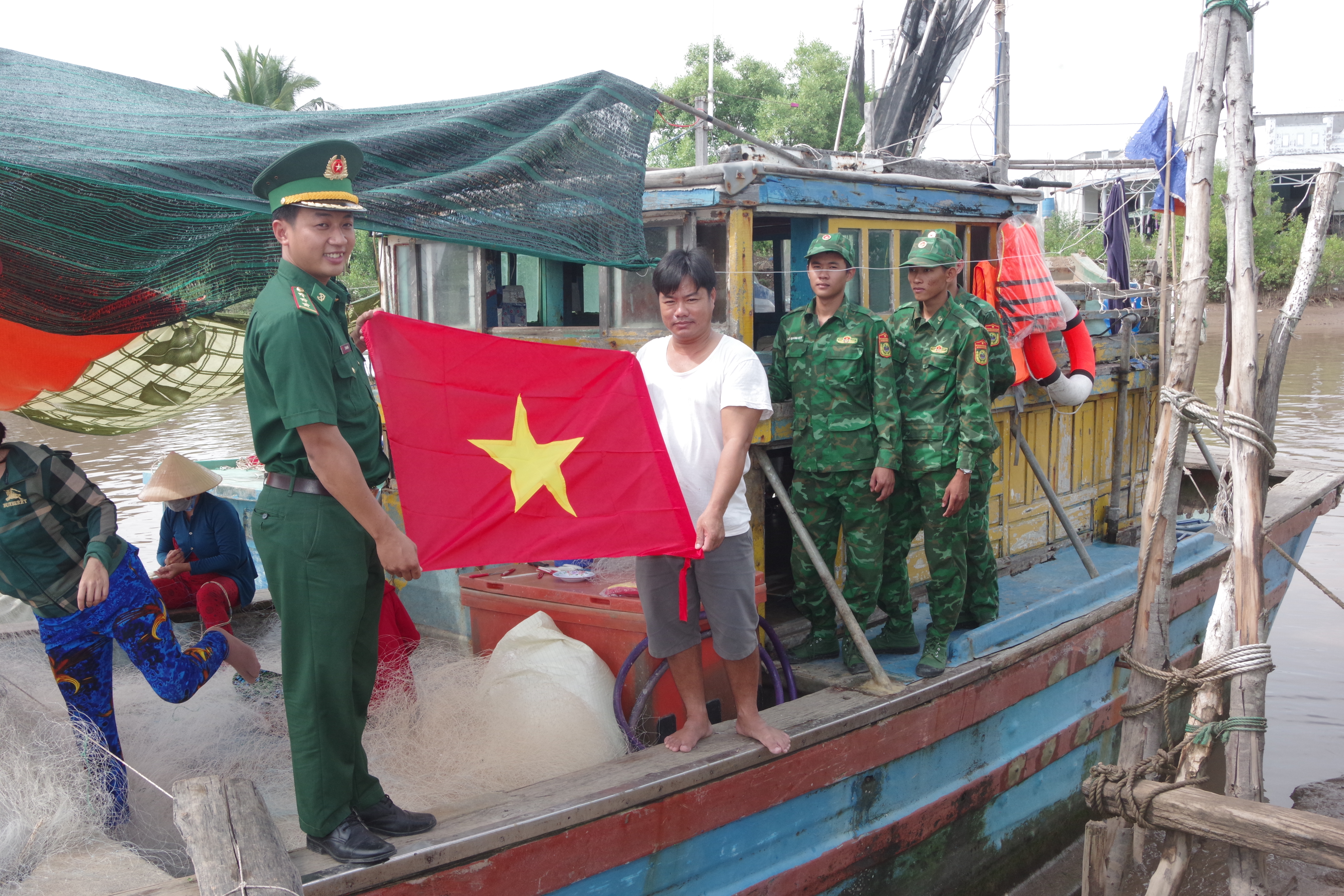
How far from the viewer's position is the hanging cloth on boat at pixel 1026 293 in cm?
536

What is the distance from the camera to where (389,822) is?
112 inches

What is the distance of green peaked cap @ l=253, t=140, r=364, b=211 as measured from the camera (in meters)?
2.58

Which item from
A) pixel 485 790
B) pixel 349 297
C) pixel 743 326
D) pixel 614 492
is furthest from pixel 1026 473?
pixel 349 297

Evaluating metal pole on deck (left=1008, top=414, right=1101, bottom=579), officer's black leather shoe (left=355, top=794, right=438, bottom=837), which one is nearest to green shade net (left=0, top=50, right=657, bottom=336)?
officer's black leather shoe (left=355, top=794, right=438, bottom=837)

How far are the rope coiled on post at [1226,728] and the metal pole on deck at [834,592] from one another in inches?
42.6

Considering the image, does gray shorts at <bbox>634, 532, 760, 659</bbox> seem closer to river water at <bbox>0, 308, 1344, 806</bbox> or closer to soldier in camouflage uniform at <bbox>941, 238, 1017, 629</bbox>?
soldier in camouflage uniform at <bbox>941, 238, 1017, 629</bbox>

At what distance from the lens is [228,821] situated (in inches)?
102

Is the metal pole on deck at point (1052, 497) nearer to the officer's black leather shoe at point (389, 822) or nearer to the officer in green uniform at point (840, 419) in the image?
the officer in green uniform at point (840, 419)

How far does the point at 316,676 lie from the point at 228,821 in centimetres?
41

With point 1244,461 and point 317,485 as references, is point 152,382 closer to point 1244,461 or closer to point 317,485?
point 317,485

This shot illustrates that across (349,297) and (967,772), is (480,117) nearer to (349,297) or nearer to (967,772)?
(349,297)

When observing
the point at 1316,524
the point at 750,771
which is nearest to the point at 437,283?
the point at 750,771

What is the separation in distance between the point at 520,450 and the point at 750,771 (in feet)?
4.47

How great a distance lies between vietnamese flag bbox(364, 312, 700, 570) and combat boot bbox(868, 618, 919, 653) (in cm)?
164
